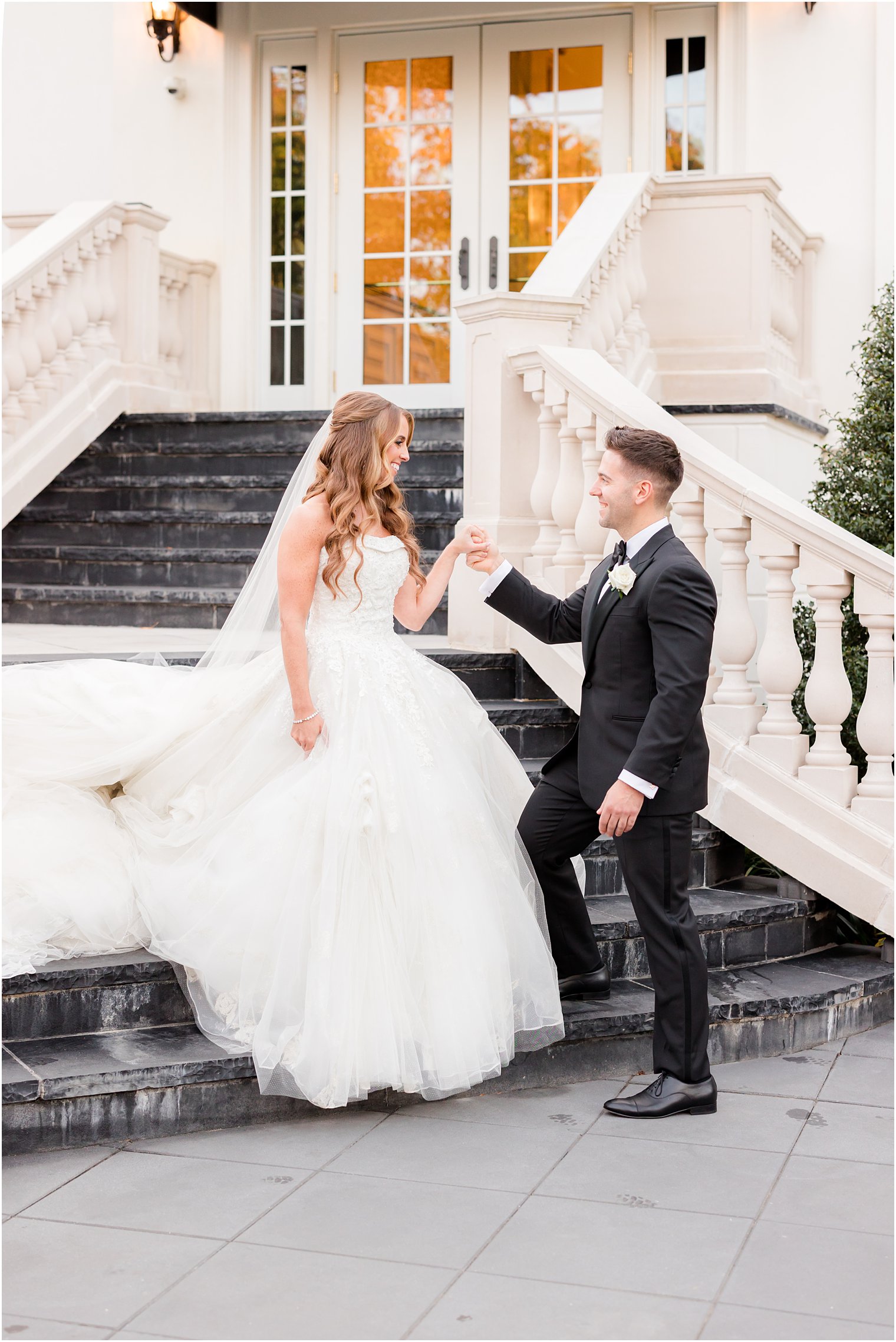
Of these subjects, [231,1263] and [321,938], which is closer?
[231,1263]

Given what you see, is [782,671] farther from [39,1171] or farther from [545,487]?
[39,1171]

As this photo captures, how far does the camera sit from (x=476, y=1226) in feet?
9.95

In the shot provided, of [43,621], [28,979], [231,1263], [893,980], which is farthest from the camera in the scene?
[43,621]

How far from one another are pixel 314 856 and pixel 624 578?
1122 millimetres

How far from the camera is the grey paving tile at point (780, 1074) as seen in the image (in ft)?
13.0

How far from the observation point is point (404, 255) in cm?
1035

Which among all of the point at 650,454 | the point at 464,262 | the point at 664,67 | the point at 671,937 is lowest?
the point at 671,937

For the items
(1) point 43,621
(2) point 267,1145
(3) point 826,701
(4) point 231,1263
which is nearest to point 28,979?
(2) point 267,1145

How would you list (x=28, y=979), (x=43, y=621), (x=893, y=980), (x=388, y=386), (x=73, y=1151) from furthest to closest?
(x=388, y=386), (x=43, y=621), (x=893, y=980), (x=28, y=979), (x=73, y=1151)

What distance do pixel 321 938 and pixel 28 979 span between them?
2.69 feet

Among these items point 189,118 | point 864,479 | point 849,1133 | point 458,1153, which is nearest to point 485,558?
point 458,1153

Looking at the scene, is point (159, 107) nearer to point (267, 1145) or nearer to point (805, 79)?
point (805, 79)

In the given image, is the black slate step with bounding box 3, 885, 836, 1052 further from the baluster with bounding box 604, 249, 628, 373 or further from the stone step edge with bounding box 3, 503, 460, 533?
the baluster with bounding box 604, 249, 628, 373

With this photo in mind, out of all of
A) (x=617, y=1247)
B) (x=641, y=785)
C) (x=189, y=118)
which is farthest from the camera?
(x=189, y=118)
